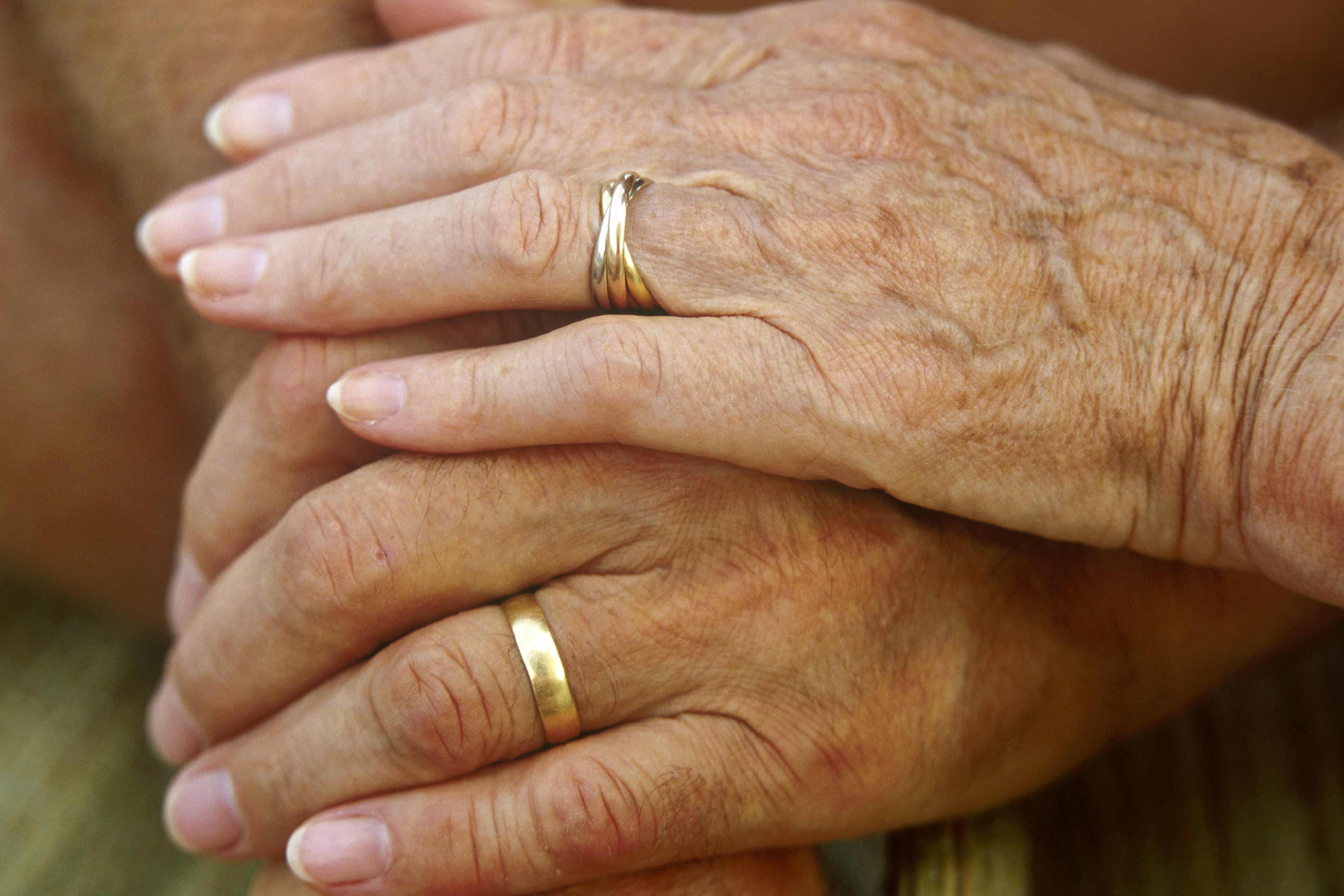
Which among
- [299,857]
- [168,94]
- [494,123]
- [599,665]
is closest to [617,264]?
[494,123]

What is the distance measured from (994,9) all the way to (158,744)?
142cm

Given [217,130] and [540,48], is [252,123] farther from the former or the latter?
[540,48]

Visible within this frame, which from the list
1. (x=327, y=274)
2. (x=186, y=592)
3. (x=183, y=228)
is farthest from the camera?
(x=186, y=592)

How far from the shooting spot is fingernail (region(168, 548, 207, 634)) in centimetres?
104

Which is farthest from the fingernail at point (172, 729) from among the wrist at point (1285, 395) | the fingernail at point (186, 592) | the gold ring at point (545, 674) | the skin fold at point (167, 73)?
the wrist at point (1285, 395)

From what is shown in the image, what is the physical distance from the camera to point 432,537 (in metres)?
0.77

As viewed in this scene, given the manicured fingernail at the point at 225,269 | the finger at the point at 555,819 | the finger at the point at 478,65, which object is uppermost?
the finger at the point at 478,65

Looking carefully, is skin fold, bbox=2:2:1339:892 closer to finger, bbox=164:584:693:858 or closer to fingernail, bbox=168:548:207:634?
fingernail, bbox=168:548:207:634

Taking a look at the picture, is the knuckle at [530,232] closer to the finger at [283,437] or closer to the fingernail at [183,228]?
the finger at [283,437]

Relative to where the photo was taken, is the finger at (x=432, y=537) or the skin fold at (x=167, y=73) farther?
the skin fold at (x=167, y=73)

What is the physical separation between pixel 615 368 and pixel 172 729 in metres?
0.67

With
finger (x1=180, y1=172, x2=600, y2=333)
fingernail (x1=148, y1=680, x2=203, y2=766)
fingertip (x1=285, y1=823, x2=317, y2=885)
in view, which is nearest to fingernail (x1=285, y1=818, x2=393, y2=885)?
fingertip (x1=285, y1=823, x2=317, y2=885)

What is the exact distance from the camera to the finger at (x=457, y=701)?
754 millimetres

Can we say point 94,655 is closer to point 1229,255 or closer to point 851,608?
point 851,608
